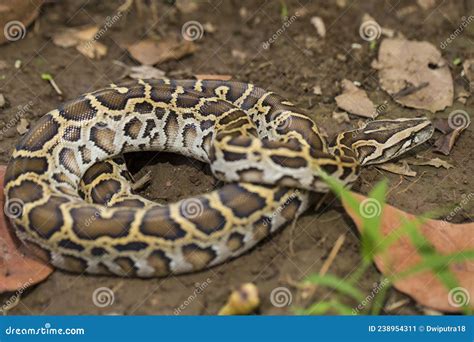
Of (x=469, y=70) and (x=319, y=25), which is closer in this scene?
(x=469, y=70)

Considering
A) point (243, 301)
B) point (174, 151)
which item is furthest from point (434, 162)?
point (243, 301)

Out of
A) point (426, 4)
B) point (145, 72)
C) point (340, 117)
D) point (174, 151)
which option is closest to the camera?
point (174, 151)

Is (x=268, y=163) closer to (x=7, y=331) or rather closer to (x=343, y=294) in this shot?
(x=343, y=294)

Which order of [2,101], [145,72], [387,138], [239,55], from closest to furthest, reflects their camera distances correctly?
[387,138] → [2,101] → [145,72] → [239,55]

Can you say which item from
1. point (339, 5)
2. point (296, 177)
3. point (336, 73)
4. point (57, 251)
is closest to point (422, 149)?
point (336, 73)

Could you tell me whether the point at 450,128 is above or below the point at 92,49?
above

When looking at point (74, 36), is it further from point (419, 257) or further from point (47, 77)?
point (419, 257)
